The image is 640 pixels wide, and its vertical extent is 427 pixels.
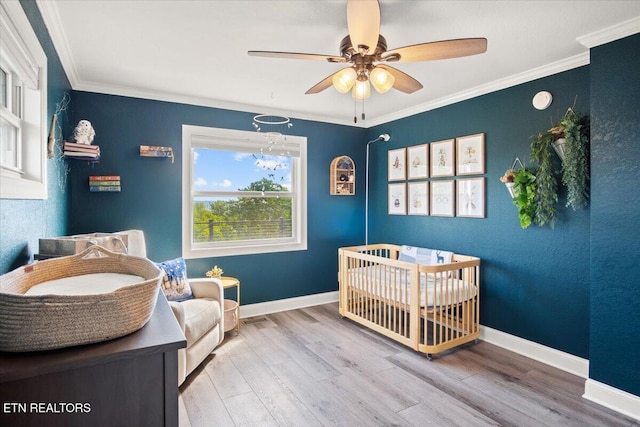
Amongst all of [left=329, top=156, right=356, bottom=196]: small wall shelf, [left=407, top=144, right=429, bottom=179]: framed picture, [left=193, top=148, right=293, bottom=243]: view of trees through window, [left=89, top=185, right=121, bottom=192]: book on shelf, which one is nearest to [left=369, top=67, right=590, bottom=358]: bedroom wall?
[left=407, top=144, right=429, bottom=179]: framed picture

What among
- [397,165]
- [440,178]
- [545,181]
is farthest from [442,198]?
[545,181]

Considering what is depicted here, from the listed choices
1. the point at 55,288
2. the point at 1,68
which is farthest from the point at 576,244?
the point at 1,68

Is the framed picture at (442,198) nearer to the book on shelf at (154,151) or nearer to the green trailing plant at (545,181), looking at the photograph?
the green trailing plant at (545,181)

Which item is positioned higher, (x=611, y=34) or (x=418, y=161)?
(x=611, y=34)

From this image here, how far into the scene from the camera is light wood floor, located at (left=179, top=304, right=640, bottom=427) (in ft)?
6.74

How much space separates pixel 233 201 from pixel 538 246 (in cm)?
304

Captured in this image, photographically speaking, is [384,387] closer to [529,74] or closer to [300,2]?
[300,2]

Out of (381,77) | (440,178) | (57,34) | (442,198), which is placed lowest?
(442,198)

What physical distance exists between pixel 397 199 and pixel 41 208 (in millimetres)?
3363

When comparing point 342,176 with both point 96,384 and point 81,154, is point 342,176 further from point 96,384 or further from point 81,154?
point 96,384

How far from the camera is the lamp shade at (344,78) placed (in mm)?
1969

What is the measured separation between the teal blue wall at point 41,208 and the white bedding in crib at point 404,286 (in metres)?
2.59

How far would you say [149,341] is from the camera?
792 mm

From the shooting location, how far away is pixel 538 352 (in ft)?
9.27
